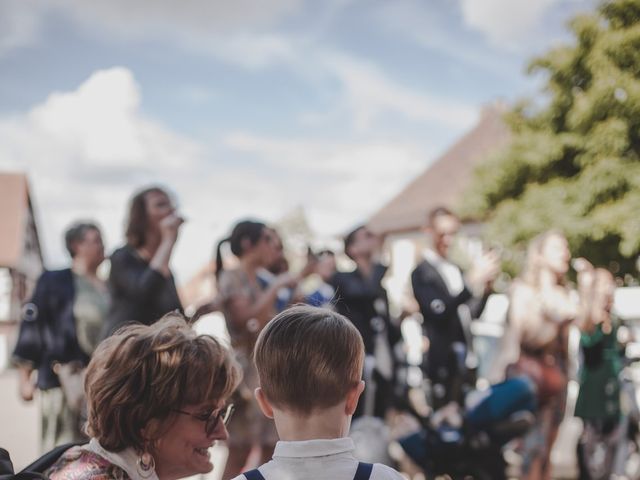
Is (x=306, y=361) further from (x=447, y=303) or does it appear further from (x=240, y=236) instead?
(x=447, y=303)

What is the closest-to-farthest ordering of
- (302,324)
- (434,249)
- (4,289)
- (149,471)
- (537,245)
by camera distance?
(302,324) → (149,471) → (537,245) → (434,249) → (4,289)

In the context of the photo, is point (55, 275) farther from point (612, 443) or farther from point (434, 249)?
point (612, 443)

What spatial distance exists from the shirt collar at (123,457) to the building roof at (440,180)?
3952cm

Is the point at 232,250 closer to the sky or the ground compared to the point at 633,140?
closer to the ground

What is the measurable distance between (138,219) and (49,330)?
3.56 feet

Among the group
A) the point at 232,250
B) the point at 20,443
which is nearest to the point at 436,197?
the point at 20,443

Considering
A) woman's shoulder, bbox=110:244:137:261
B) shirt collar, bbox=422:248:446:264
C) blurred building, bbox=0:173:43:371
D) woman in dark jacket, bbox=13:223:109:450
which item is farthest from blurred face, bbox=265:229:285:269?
blurred building, bbox=0:173:43:371

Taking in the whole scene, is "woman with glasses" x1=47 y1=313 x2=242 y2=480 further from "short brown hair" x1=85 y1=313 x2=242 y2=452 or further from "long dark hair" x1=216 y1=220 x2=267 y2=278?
"long dark hair" x1=216 y1=220 x2=267 y2=278

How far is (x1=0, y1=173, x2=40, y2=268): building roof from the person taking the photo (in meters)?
47.5

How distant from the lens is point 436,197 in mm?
42656

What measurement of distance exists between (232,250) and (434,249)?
6.10 feet

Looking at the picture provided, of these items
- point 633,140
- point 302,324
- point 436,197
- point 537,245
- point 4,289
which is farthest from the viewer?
point 4,289

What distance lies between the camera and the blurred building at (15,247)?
46875 millimetres

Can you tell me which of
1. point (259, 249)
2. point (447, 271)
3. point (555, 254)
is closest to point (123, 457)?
point (259, 249)
